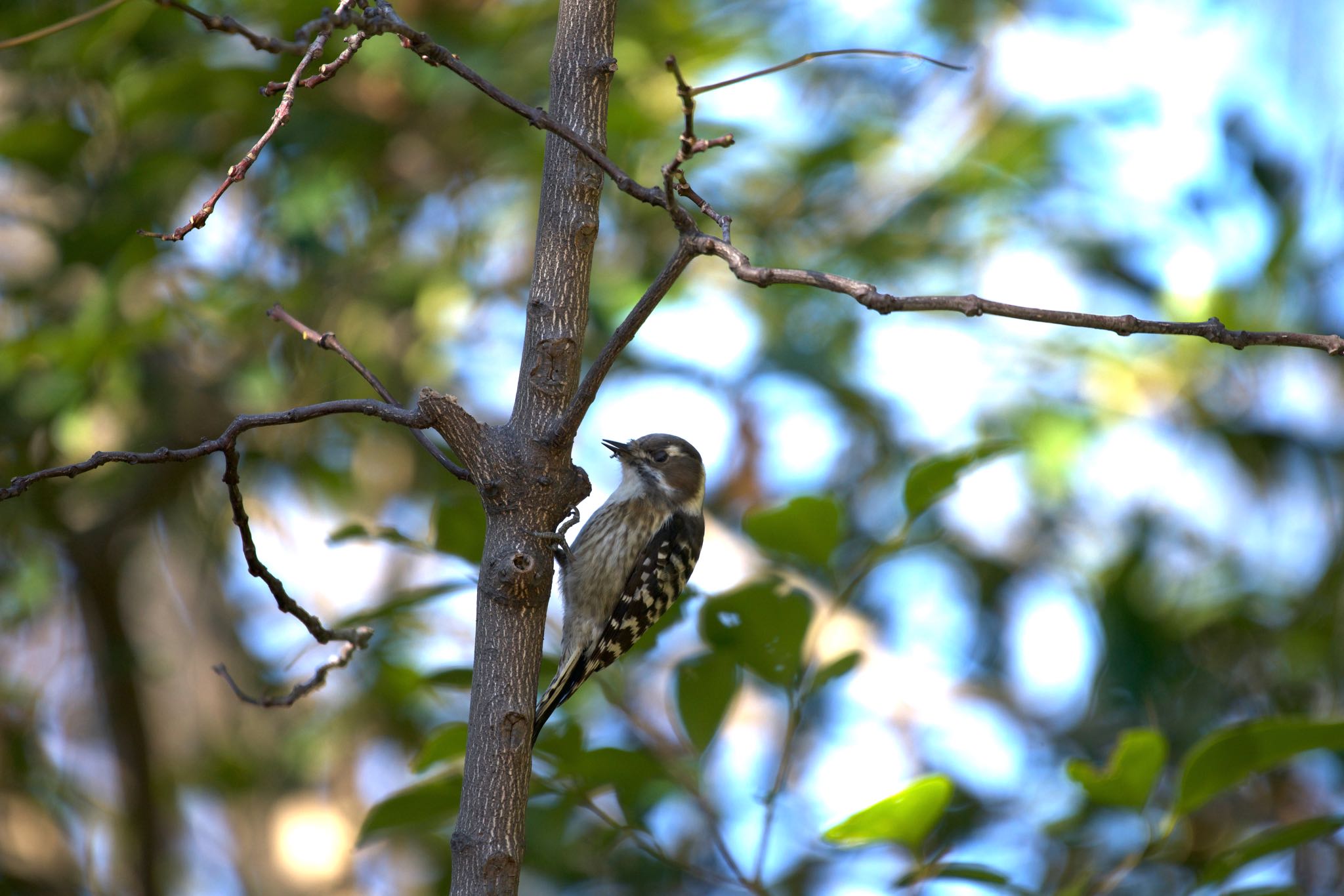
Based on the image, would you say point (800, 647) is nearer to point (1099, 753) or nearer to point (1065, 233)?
point (1099, 753)

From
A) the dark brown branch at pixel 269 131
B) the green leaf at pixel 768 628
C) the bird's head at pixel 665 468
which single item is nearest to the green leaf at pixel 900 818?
the green leaf at pixel 768 628

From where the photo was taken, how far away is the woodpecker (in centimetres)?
383

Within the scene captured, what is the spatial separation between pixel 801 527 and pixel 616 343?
3.02ft

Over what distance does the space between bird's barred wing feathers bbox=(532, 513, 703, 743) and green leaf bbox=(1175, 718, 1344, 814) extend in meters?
1.66

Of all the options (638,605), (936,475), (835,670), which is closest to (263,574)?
(835,670)

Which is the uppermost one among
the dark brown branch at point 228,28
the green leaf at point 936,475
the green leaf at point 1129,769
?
the dark brown branch at point 228,28

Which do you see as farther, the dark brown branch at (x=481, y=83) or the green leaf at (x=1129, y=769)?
the green leaf at (x=1129, y=769)

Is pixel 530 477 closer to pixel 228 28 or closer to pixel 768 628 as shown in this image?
pixel 768 628

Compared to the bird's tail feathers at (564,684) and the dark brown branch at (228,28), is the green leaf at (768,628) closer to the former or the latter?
the bird's tail feathers at (564,684)

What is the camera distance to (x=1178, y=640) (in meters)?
4.46

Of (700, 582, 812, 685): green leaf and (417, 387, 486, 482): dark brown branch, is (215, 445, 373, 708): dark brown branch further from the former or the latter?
(700, 582, 812, 685): green leaf

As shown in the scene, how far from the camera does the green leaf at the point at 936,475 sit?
2.58 m

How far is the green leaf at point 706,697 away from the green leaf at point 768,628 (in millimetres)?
60

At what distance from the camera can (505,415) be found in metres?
5.27
